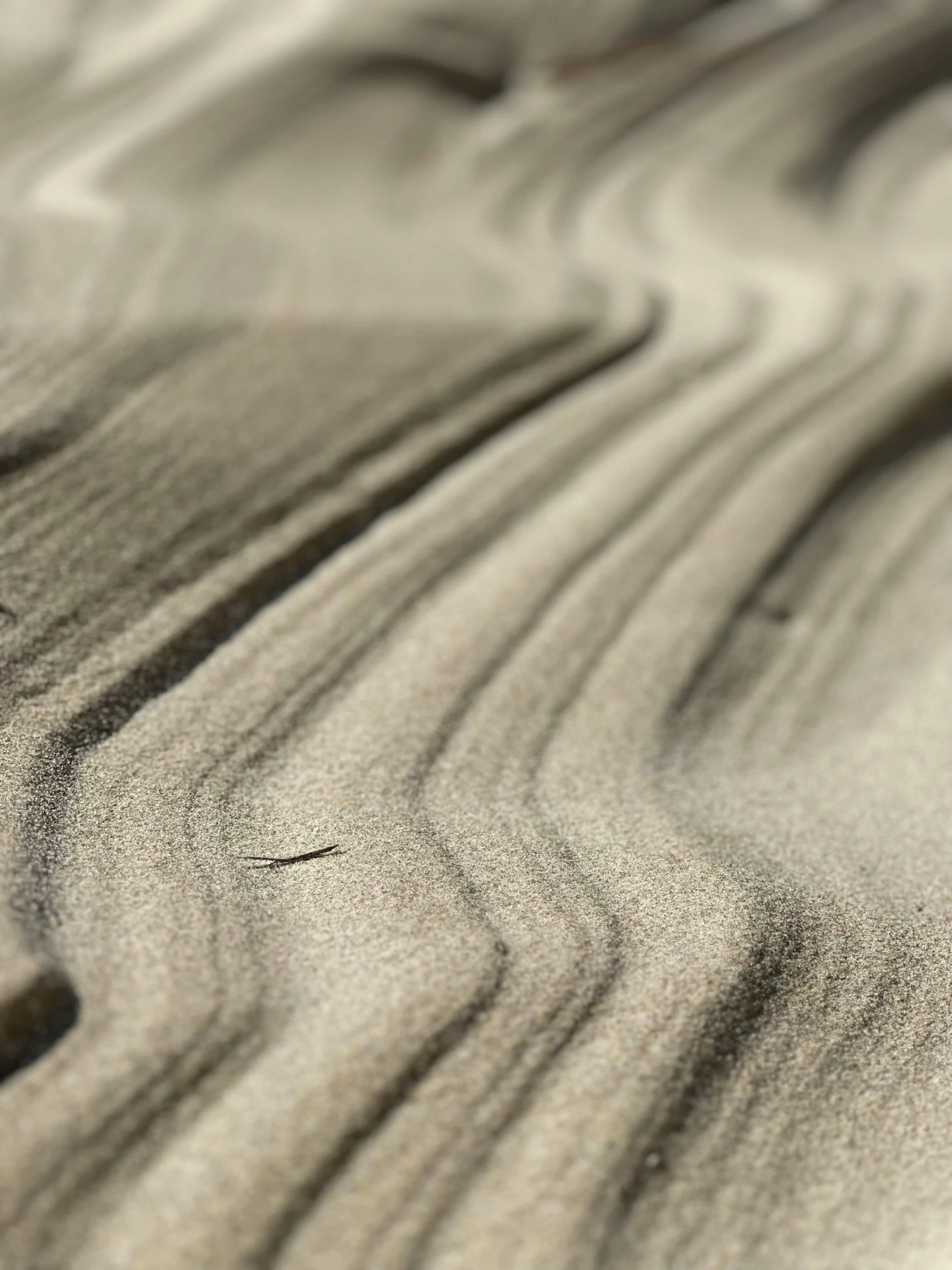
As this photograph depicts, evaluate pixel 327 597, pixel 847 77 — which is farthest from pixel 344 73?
pixel 327 597

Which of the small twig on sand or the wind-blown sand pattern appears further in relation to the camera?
the small twig on sand

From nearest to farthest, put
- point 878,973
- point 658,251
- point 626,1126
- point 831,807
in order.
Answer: point 626,1126
point 878,973
point 831,807
point 658,251

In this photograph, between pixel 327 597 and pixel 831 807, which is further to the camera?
pixel 327 597

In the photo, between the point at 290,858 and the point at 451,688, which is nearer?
the point at 290,858

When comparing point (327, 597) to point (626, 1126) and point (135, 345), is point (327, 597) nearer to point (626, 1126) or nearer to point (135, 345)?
point (135, 345)

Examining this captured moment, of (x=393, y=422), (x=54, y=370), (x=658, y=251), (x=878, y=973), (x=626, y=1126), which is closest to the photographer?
(x=626, y=1126)

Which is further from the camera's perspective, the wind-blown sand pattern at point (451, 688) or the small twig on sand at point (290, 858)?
the small twig on sand at point (290, 858)

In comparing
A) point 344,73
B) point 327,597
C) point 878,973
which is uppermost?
point 344,73

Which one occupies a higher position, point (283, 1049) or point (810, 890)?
point (283, 1049)
